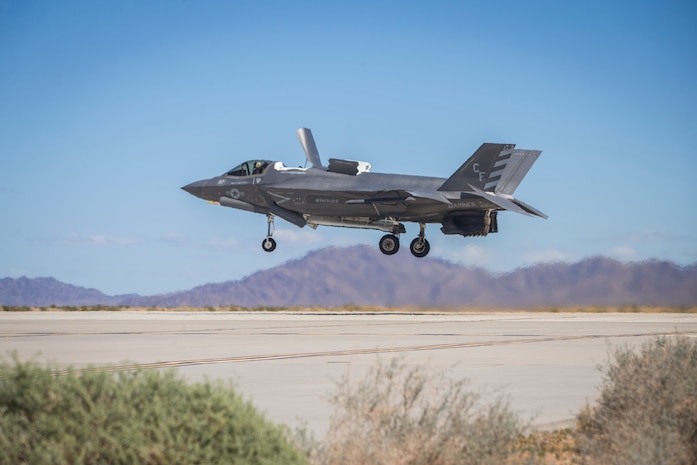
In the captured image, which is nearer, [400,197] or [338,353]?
[338,353]

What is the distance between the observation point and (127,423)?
4887 mm

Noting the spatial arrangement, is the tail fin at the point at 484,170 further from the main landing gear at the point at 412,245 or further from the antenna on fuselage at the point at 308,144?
the antenna on fuselage at the point at 308,144

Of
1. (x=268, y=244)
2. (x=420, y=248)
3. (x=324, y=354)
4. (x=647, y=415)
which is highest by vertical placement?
(x=268, y=244)

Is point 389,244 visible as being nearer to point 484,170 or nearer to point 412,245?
point 412,245

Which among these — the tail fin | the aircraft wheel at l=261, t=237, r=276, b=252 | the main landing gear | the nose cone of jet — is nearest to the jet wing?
the tail fin

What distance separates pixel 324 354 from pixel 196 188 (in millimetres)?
36369

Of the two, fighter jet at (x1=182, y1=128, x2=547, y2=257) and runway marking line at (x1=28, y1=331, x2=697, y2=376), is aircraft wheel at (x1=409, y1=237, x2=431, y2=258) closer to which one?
fighter jet at (x1=182, y1=128, x2=547, y2=257)

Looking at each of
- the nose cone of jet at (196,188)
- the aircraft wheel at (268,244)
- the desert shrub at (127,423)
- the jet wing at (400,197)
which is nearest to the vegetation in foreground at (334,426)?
the desert shrub at (127,423)

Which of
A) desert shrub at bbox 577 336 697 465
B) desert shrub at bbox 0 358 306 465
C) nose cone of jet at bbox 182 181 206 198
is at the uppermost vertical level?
nose cone of jet at bbox 182 181 206 198

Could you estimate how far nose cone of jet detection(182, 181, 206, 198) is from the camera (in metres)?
53.7

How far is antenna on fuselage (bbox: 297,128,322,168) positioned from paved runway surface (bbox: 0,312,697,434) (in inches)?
989

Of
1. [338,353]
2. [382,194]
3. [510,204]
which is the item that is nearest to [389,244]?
[382,194]

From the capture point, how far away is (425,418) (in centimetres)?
727

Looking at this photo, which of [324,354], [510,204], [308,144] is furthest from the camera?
[308,144]
